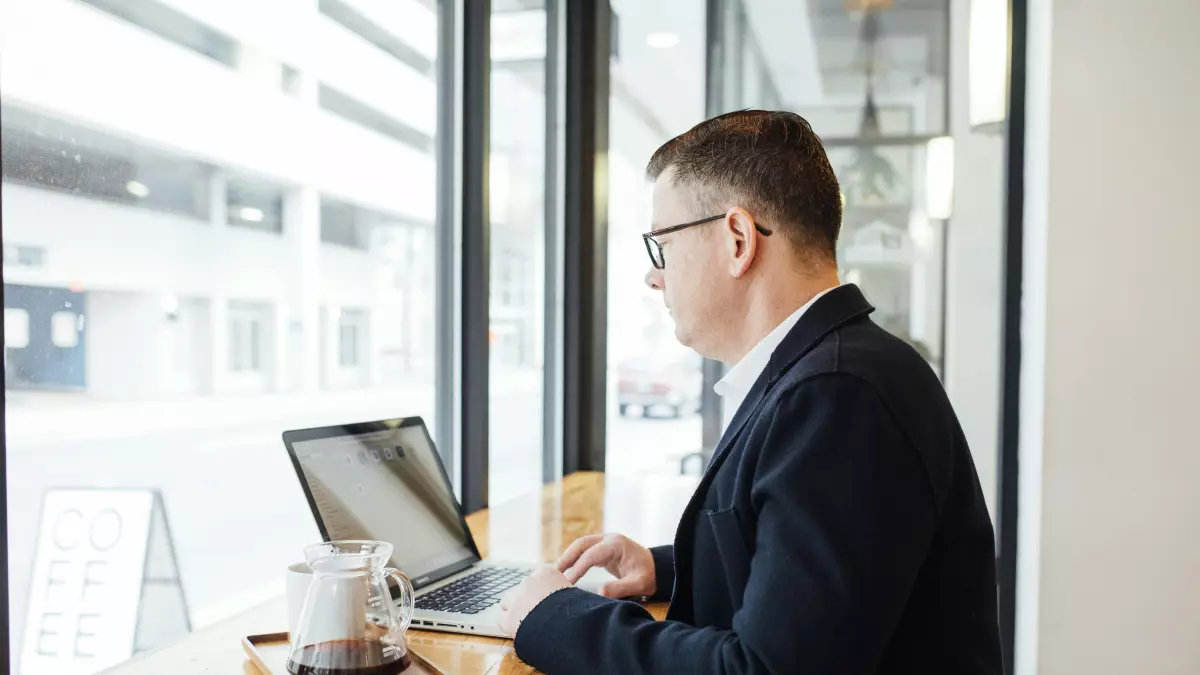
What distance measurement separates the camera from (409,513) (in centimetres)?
146

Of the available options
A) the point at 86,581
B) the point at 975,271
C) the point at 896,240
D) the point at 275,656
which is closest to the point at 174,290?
the point at 86,581

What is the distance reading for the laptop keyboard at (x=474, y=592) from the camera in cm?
132

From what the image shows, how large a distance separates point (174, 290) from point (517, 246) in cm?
138

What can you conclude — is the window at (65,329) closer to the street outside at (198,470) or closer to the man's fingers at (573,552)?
the street outside at (198,470)

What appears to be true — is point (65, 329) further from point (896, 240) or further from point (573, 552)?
point (896, 240)

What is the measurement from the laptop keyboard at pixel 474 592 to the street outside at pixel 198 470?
390 millimetres

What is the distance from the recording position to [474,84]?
2338 mm

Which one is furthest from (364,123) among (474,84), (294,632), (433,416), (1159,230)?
(1159,230)

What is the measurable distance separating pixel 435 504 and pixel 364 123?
2.82 feet

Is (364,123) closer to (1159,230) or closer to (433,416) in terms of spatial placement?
(433,416)

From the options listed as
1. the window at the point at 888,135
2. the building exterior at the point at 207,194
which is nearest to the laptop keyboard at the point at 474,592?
the building exterior at the point at 207,194

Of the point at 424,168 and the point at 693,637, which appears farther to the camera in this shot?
the point at 424,168

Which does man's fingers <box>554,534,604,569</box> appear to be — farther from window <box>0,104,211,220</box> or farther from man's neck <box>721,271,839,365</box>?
window <box>0,104,211,220</box>

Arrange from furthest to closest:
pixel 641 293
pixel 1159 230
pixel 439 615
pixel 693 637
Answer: pixel 641 293 < pixel 1159 230 < pixel 439 615 < pixel 693 637
